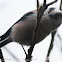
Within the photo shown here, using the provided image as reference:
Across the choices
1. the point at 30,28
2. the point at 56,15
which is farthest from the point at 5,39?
the point at 56,15

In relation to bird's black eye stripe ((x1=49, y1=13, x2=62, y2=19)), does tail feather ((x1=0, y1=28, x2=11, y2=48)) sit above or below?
below

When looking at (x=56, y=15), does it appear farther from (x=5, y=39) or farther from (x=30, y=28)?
(x=5, y=39)

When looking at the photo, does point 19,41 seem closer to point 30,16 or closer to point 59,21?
point 30,16

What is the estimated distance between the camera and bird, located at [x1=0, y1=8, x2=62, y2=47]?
4.48ft

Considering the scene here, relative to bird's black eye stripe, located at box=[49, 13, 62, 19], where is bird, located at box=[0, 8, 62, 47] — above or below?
below

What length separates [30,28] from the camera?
138cm

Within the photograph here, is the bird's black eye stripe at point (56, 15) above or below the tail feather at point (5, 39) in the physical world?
above

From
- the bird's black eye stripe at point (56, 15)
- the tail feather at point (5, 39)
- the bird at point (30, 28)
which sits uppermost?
the bird's black eye stripe at point (56, 15)

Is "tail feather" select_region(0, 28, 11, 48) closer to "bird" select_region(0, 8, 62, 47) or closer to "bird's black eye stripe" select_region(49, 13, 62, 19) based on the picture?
"bird" select_region(0, 8, 62, 47)

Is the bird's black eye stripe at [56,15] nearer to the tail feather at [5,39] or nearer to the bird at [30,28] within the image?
the bird at [30,28]

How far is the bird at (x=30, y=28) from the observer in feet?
4.48

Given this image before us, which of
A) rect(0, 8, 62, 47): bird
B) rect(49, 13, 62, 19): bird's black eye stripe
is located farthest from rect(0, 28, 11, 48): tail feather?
rect(49, 13, 62, 19): bird's black eye stripe

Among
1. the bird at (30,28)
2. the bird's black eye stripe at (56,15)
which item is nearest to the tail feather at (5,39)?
the bird at (30,28)

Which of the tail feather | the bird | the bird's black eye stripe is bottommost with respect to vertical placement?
the tail feather
